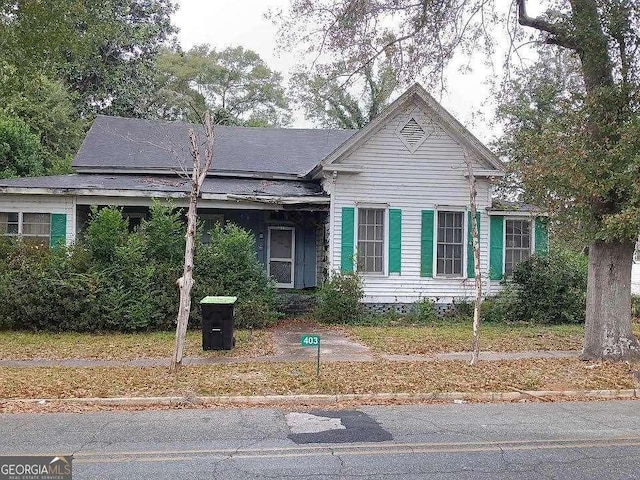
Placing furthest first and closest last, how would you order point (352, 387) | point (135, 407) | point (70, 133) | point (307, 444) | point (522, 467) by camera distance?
point (70, 133) → point (352, 387) → point (135, 407) → point (307, 444) → point (522, 467)

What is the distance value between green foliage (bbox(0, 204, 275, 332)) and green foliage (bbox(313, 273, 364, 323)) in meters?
1.50

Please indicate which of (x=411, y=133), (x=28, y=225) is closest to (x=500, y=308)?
(x=411, y=133)

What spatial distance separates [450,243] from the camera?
18.2m

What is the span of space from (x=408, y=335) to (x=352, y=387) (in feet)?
19.2

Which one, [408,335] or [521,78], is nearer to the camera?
[521,78]

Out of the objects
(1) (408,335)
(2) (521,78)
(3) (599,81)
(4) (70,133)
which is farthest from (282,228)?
(4) (70,133)

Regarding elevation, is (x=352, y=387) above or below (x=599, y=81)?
below

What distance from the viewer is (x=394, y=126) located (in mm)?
17812

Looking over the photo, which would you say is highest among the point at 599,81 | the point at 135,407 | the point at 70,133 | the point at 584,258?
the point at 70,133

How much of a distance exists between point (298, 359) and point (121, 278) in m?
5.70

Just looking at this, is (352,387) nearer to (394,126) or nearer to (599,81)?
(599,81)

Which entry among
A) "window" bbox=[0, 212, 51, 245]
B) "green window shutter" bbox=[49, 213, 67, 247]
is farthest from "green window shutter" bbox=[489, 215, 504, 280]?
"window" bbox=[0, 212, 51, 245]

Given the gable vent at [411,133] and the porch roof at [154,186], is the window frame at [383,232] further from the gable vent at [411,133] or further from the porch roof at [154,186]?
the gable vent at [411,133]

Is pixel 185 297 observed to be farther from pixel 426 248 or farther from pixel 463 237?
pixel 463 237
